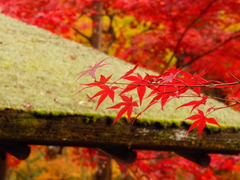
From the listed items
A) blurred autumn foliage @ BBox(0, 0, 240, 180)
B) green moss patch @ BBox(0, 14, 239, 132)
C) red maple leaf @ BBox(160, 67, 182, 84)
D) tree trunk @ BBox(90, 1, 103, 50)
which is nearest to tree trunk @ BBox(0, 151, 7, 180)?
green moss patch @ BBox(0, 14, 239, 132)

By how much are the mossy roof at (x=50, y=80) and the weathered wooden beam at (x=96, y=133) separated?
2 centimetres

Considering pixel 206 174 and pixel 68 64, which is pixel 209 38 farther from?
pixel 68 64

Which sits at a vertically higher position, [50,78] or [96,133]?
[50,78]

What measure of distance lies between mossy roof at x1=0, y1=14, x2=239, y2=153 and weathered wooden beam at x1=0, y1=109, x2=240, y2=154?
23 millimetres

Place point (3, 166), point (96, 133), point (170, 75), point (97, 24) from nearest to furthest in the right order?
point (170, 75) → point (96, 133) → point (3, 166) → point (97, 24)

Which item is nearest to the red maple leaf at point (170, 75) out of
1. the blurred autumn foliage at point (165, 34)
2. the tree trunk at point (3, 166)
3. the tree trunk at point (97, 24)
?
the tree trunk at point (3, 166)

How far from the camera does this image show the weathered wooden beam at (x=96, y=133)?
2.38 metres

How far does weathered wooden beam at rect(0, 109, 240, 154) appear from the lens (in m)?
2.38

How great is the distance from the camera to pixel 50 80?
3234 mm

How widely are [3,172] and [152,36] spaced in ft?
15.2

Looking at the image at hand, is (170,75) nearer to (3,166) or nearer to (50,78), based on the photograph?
(50,78)

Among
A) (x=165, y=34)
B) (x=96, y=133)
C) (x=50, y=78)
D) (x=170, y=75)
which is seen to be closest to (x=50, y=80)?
(x=50, y=78)

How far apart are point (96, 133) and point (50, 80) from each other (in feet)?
2.87

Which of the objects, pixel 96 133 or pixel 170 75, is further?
pixel 96 133
